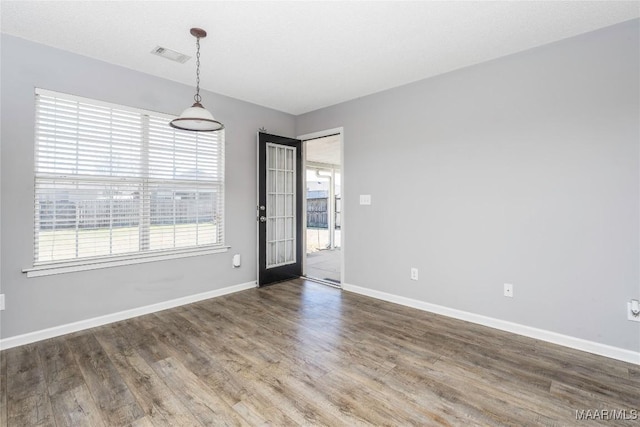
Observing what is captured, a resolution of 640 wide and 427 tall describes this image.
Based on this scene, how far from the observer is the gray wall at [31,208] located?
102 inches

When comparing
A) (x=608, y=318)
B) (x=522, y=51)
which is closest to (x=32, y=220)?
(x=522, y=51)

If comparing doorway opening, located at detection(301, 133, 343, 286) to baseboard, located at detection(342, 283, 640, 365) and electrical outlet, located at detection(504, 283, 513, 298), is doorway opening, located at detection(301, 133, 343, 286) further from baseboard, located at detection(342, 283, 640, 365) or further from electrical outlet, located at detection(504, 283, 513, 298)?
electrical outlet, located at detection(504, 283, 513, 298)

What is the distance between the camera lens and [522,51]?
282 centimetres

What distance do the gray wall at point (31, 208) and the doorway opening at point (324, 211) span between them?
5.73 feet

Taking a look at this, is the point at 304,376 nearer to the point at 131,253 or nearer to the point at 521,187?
the point at 131,253

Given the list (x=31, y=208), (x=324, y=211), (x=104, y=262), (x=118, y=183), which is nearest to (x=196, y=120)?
(x=118, y=183)

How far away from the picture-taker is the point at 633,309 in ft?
7.73

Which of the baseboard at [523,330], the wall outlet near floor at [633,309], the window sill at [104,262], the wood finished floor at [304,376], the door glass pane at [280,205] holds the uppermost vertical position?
the door glass pane at [280,205]

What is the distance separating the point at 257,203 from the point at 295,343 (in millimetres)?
2254

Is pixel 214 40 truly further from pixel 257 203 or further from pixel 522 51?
pixel 522 51

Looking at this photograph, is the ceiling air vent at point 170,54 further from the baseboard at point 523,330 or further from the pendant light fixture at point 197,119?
the baseboard at point 523,330

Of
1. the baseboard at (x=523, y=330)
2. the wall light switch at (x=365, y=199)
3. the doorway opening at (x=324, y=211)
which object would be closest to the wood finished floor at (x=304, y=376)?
the baseboard at (x=523, y=330)

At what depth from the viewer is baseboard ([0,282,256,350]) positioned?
2623 millimetres

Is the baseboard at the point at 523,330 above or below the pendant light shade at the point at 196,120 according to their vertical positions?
below
